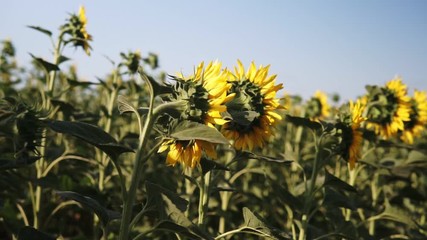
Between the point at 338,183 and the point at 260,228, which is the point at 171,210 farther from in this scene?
the point at 338,183

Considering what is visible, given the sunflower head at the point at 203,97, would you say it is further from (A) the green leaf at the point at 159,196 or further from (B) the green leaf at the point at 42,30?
(B) the green leaf at the point at 42,30

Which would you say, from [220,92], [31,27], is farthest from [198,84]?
[31,27]

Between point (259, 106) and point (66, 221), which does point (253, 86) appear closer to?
point (259, 106)

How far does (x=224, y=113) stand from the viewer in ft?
5.02

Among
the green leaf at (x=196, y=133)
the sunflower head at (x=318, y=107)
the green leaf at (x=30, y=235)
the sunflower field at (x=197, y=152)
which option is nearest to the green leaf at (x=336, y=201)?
the sunflower field at (x=197, y=152)

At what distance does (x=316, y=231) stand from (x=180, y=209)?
1.32 metres

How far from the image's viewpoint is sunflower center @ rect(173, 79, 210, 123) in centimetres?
140

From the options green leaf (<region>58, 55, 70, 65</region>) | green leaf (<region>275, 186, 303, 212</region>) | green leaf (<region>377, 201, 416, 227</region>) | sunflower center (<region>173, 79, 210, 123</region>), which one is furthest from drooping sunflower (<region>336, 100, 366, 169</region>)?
green leaf (<region>58, 55, 70, 65</region>)

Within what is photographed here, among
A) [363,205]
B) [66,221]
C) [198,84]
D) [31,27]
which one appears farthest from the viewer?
[66,221]

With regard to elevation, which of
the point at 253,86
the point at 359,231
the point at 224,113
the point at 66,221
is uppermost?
the point at 253,86

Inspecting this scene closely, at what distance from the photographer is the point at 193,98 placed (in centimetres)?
142

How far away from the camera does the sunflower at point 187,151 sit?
154cm

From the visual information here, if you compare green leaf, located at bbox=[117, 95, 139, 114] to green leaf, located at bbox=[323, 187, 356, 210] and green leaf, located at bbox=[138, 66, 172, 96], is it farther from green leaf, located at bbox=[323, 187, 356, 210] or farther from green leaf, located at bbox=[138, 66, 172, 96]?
green leaf, located at bbox=[323, 187, 356, 210]

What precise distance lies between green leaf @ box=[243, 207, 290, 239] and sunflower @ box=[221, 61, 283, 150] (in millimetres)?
434
